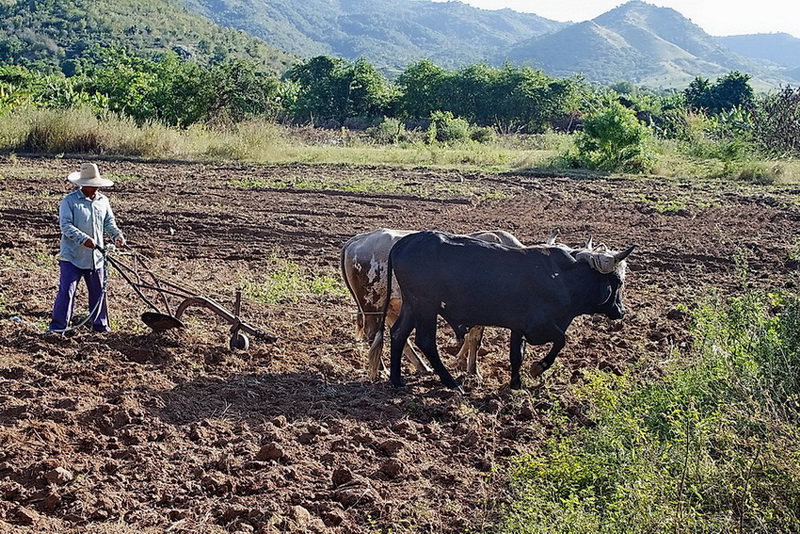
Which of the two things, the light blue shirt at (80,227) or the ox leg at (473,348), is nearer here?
the ox leg at (473,348)

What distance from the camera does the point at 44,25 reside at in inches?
3538

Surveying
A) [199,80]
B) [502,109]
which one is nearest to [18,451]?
[199,80]

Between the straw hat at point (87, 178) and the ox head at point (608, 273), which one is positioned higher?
the straw hat at point (87, 178)

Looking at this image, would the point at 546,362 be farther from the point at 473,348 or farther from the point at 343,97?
the point at 343,97

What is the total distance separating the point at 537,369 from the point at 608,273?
110cm

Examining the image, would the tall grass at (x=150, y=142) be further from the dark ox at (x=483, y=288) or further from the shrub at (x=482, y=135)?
the dark ox at (x=483, y=288)

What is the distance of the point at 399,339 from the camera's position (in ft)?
25.0

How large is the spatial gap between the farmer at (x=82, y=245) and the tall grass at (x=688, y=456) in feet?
15.7

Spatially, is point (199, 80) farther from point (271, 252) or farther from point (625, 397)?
point (625, 397)

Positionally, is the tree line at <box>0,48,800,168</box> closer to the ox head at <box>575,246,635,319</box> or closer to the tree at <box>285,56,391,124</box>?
the tree at <box>285,56,391,124</box>

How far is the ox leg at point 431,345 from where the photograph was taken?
7.55 m

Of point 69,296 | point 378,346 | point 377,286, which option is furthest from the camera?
point 69,296

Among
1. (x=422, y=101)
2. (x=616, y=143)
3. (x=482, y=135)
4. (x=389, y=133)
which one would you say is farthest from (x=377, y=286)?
(x=422, y=101)

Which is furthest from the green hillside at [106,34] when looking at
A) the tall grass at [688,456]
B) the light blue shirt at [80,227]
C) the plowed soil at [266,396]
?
the tall grass at [688,456]
